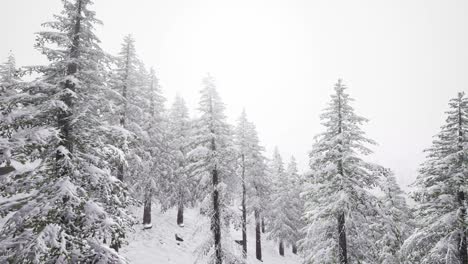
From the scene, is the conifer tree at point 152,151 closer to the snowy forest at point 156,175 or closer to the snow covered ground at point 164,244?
the snowy forest at point 156,175

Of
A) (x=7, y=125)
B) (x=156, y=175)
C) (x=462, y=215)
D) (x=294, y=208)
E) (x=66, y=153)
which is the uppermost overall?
(x=7, y=125)

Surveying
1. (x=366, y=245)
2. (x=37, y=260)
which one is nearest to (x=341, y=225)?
(x=366, y=245)

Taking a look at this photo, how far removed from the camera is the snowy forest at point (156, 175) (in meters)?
8.27

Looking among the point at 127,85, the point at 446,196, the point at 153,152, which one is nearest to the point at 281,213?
the point at 153,152

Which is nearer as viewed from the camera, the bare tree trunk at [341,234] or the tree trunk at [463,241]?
the tree trunk at [463,241]

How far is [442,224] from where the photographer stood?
13.9 m

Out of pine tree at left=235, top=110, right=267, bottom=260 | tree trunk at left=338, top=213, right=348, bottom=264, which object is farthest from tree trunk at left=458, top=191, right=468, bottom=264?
pine tree at left=235, top=110, right=267, bottom=260

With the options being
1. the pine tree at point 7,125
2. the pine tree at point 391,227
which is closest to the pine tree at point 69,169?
the pine tree at point 7,125

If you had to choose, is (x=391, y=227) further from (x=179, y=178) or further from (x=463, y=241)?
(x=179, y=178)

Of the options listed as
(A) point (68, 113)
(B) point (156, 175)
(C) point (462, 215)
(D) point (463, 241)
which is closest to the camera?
(A) point (68, 113)

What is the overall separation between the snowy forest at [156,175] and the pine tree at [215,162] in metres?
0.08

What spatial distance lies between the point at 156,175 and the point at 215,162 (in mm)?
8966

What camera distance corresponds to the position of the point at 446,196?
14547mm

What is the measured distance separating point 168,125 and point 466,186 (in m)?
24.6
